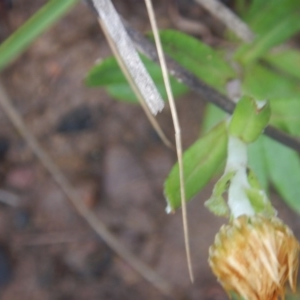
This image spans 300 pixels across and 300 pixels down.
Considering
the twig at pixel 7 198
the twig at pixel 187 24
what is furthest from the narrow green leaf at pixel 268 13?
the twig at pixel 7 198

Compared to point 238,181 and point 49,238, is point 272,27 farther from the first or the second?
point 49,238

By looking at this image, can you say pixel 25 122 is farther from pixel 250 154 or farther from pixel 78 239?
pixel 250 154

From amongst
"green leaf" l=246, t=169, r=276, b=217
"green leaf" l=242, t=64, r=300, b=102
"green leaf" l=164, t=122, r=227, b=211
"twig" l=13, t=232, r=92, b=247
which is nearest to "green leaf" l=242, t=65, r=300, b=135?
"green leaf" l=242, t=64, r=300, b=102

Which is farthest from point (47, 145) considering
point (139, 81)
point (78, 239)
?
point (139, 81)

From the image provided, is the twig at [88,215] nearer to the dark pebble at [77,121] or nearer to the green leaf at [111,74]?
the dark pebble at [77,121]

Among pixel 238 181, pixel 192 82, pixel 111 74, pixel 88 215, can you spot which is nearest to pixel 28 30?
pixel 111 74

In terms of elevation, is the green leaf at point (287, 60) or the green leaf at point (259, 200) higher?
the green leaf at point (287, 60)

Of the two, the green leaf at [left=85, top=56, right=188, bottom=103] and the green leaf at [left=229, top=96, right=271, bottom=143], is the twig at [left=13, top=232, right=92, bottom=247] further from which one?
the green leaf at [left=229, top=96, right=271, bottom=143]
